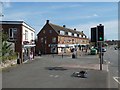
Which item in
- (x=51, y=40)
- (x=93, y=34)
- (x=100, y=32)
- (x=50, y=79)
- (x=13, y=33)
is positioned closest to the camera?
(x=50, y=79)

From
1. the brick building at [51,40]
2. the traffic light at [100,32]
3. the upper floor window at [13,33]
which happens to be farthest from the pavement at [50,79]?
the brick building at [51,40]

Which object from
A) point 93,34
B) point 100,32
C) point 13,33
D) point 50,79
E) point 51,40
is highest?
point 13,33

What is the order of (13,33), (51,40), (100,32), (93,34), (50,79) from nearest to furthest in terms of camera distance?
(50,79) → (100,32) → (93,34) → (13,33) → (51,40)

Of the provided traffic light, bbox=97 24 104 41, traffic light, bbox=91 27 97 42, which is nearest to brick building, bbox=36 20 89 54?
traffic light, bbox=91 27 97 42

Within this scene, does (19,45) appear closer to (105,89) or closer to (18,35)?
(18,35)

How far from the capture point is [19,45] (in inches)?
1683

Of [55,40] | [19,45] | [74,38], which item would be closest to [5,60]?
[19,45]

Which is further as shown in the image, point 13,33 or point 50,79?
point 13,33

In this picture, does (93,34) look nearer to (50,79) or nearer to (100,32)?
(100,32)

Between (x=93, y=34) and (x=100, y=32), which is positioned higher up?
(x=100, y=32)

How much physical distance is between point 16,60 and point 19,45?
422cm

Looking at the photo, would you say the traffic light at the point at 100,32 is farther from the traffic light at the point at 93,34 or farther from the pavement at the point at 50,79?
the pavement at the point at 50,79


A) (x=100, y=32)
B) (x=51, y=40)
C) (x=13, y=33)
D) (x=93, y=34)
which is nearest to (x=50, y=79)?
(x=100, y=32)

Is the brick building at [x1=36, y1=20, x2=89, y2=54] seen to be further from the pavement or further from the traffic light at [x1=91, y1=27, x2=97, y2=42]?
the pavement
